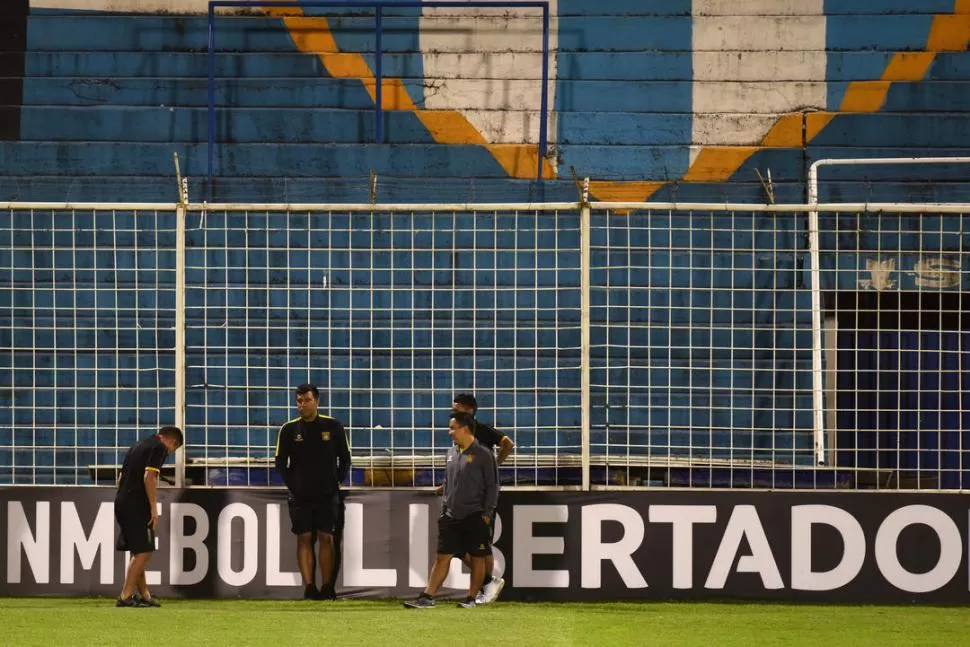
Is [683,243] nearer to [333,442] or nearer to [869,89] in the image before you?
[869,89]

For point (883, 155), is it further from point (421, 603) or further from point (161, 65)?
point (161, 65)

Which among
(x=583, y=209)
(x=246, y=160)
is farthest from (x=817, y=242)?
(x=246, y=160)

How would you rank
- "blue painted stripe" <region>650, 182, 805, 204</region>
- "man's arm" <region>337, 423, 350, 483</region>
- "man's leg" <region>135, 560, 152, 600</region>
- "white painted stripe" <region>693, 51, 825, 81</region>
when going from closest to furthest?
1. "man's leg" <region>135, 560, 152, 600</region>
2. "man's arm" <region>337, 423, 350, 483</region>
3. "blue painted stripe" <region>650, 182, 805, 204</region>
4. "white painted stripe" <region>693, 51, 825, 81</region>

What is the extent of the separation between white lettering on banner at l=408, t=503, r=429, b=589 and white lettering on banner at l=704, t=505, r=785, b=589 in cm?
181

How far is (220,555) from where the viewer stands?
931 centimetres

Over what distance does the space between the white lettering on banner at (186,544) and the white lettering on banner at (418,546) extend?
4.35ft

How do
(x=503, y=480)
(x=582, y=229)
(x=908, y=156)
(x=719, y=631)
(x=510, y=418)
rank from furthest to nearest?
(x=908, y=156) → (x=510, y=418) → (x=503, y=480) → (x=582, y=229) → (x=719, y=631)

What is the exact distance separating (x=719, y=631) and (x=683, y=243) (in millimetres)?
4789

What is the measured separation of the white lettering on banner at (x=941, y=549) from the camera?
905 centimetres

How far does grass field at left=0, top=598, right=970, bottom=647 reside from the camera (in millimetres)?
7324

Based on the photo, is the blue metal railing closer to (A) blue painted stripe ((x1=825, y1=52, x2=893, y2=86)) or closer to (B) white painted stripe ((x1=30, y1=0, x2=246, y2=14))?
(B) white painted stripe ((x1=30, y1=0, x2=246, y2=14))

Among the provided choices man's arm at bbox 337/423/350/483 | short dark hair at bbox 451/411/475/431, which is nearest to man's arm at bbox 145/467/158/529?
man's arm at bbox 337/423/350/483

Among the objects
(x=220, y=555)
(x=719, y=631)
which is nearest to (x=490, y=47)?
(x=220, y=555)

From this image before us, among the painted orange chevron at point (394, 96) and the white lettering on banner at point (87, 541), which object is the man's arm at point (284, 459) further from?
the painted orange chevron at point (394, 96)
